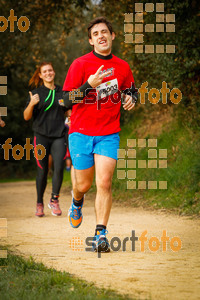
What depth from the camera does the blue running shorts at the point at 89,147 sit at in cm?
571

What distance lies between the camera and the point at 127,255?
528 cm

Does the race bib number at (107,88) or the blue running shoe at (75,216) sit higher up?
the race bib number at (107,88)

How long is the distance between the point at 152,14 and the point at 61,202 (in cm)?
432

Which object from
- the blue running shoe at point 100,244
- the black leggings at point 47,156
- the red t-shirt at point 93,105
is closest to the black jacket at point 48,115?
the black leggings at point 47,156

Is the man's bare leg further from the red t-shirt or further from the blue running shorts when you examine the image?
the red t-shirt

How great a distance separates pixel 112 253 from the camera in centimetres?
543

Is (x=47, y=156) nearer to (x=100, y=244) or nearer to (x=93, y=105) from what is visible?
(x=93, y=105)

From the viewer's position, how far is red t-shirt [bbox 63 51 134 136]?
5664 millimetres

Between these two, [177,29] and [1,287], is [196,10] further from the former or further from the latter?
[1,287]

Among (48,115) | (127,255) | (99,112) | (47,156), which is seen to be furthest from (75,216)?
(48,115)

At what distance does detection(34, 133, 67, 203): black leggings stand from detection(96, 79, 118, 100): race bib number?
308 cm

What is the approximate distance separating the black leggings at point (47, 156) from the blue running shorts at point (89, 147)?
2.76m

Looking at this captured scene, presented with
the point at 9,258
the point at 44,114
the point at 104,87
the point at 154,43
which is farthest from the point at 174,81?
the point at 9,258

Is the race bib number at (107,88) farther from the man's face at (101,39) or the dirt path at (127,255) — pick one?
the dirt path at (127,255)
